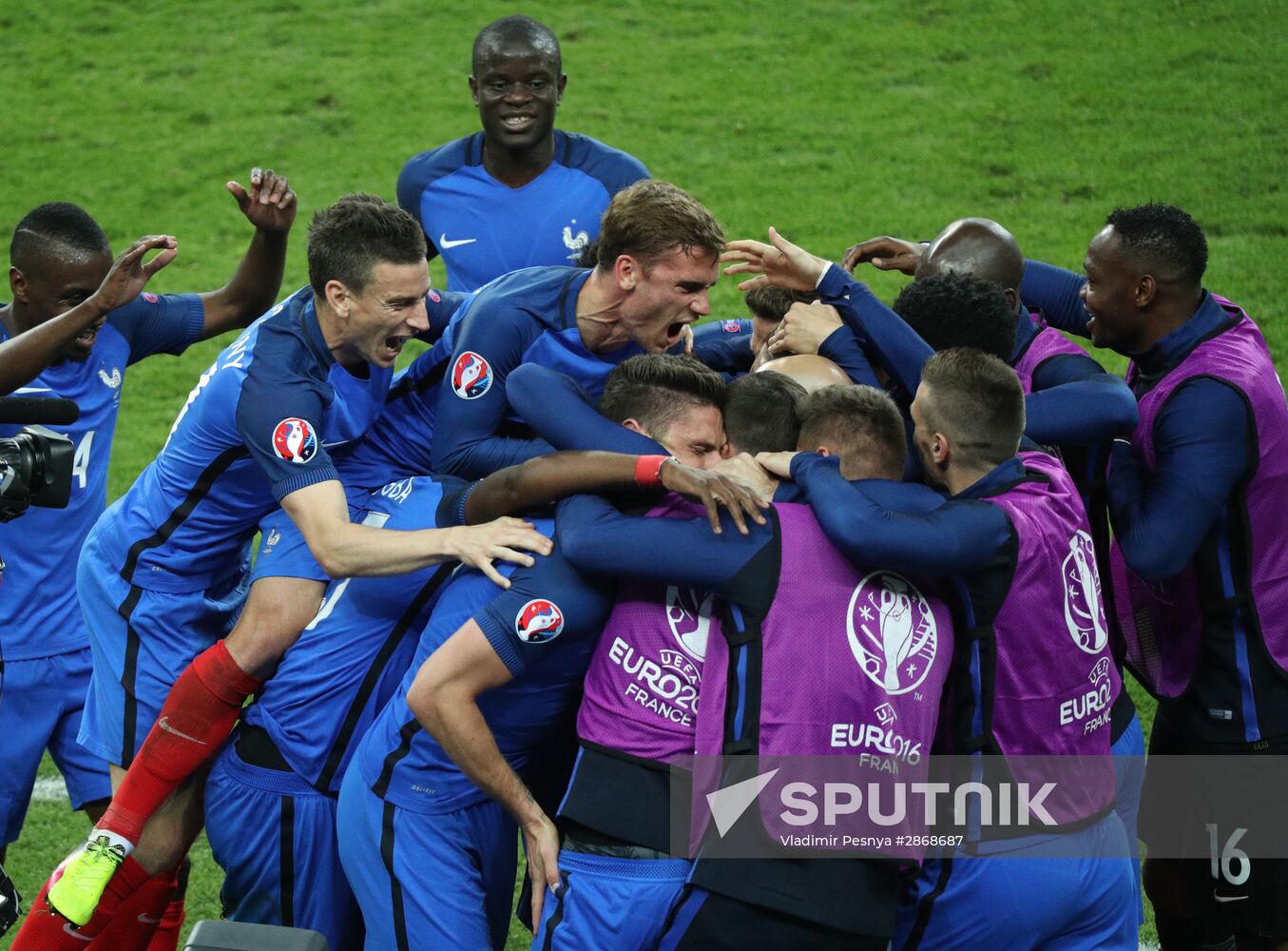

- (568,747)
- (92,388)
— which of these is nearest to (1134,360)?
(568,747)

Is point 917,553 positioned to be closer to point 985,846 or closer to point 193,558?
point 985,846

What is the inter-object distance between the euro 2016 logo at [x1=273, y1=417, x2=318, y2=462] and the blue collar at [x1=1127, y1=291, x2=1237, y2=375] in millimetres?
2272

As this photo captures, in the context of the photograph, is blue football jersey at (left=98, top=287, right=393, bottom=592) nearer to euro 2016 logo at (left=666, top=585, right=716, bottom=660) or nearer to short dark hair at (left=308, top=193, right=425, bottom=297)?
short dark hair at (left=308, top=193, right=425, bottom=297)

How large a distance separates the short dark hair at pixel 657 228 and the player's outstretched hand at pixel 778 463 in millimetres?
792

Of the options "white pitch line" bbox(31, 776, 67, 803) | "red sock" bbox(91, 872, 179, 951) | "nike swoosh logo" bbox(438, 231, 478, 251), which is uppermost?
"nike swoosh logo" bbox(438, 231, 478, 251)

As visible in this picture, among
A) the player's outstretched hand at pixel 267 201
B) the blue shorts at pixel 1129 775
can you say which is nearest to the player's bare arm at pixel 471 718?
the blue shorts at pixel 1129 775

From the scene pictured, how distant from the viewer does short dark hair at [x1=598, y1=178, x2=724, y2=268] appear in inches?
160

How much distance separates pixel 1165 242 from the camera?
4.25m

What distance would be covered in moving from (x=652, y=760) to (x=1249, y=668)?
6.11ft

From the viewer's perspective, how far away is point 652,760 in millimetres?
3346

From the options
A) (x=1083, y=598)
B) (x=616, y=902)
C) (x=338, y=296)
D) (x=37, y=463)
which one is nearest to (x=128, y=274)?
(x=338, y=296)

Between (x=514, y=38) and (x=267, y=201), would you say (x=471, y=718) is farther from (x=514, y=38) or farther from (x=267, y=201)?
(x=514, y=38)

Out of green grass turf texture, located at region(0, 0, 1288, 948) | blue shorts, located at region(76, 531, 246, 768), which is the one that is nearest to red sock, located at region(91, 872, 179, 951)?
blue shorts, located at region(76, 531, 246, 768)

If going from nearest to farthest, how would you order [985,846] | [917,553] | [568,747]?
1. [917,553]
2. [985,846]
3. [568,747]
